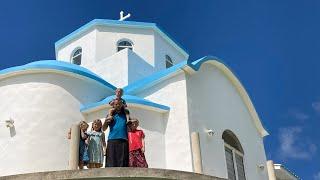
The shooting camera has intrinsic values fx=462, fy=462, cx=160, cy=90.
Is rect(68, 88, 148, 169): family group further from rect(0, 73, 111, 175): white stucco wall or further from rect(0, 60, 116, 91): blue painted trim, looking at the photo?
rect(0, 60, 116, 91): blue painted trim

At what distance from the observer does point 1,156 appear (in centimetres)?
1202

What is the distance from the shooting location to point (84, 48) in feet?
59.7

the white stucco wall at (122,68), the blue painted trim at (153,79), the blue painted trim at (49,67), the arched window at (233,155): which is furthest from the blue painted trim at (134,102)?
the white stucco wall at (122,68)

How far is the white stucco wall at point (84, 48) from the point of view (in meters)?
17.7

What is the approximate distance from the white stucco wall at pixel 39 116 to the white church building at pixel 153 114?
0.03m

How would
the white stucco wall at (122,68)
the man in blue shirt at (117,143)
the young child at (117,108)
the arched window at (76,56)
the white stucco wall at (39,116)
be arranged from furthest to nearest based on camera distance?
the arched window at (76,56)
the white stucco wall at (122,68)
the white stucco wall at (39,116)
the young child at (117,108)
the man in blue shirt at (117,143)

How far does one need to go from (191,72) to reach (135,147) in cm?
548

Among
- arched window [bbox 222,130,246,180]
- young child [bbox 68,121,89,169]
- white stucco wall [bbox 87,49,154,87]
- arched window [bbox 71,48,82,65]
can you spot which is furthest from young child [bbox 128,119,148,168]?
arched window [bbox 71,48,82,65]

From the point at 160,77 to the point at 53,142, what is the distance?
11.5 feet

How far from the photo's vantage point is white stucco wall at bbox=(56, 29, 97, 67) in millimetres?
17656

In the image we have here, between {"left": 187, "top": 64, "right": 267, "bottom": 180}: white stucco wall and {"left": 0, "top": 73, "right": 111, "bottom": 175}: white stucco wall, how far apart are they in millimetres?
3060

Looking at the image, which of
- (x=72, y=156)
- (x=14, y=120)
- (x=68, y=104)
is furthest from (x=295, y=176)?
(x=72, y=156)

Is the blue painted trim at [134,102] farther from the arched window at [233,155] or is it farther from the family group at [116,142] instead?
the family group at [116,142]

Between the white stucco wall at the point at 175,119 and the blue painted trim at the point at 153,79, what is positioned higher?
the blue painted trim at the point at 153,79
